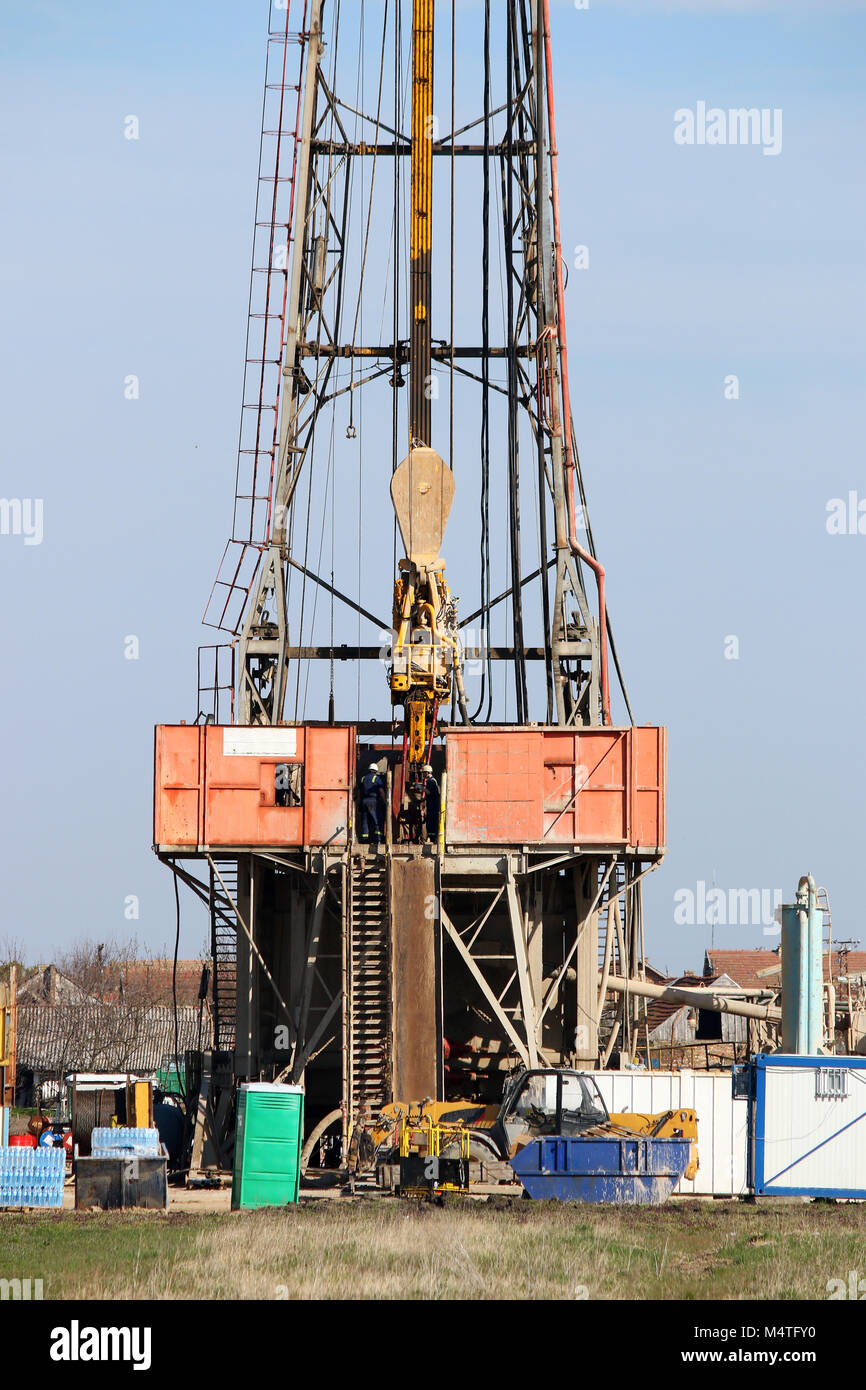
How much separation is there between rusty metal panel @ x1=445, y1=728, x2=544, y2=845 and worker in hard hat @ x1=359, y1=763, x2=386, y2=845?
1.25 meters

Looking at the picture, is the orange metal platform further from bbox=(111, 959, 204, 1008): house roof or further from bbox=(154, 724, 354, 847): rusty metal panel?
bbox=(111, 959, 204, 1008): house roof

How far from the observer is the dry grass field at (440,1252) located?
1750 centimetres

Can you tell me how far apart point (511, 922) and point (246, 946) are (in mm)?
5458

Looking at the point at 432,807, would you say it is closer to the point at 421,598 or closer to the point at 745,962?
the point at 421,598

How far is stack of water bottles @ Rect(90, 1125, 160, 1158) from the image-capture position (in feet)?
96.6

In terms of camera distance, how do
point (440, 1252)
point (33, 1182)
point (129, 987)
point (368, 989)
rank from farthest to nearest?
point (129, 987), point (368, 989), point (33, 1182), point (440, 1252)

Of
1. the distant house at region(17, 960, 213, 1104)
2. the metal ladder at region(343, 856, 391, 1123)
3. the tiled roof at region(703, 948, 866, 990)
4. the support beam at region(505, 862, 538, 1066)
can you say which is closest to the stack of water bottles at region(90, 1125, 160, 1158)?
the metal ladder at region(343, 856, 391, 1123)

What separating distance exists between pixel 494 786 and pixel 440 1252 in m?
14.7

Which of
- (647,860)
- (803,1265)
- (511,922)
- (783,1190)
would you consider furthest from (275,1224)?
(647,860)

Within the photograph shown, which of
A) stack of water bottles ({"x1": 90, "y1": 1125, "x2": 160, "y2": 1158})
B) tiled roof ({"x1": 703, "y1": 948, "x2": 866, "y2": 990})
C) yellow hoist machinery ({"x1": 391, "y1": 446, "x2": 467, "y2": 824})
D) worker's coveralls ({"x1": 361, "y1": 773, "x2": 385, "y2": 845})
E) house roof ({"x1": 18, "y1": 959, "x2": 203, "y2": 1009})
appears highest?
yellow hoist machinery ({"x1": 391, "y1": 446, "x2": 467, "y2": 824})

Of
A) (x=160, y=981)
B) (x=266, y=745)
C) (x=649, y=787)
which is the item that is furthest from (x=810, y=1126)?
(x=160, y=981)

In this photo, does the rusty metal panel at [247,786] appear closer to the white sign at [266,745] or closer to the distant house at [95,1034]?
the white sign at [266,745]

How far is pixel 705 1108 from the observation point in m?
28.7
